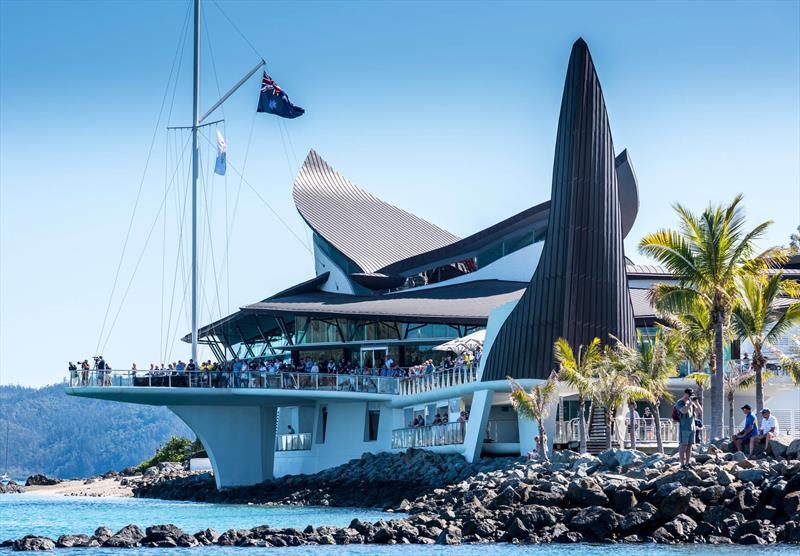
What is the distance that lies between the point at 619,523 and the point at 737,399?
820 inches

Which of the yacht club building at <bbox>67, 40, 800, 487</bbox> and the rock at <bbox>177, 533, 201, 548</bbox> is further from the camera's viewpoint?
the yacht club building at <bbox>67, 40, 800, 487</bbox>

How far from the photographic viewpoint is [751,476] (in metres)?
31.6

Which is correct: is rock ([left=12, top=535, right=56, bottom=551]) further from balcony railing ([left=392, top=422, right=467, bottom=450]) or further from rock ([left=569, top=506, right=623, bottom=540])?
balcony railing ([left=392, top=422, right=467, bottom=450])

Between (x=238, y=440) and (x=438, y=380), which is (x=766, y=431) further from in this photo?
→ (x=238, y=440)

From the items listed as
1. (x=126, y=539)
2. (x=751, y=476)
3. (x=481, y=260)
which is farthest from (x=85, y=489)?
(x=751, y=476)

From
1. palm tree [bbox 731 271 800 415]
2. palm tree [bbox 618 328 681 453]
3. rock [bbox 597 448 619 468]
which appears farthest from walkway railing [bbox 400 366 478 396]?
palm tree [bbox 731 271 800 415]

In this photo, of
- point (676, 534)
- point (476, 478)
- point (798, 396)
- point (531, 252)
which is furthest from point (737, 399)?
point (676, 534)

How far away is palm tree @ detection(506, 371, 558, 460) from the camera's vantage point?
43.2m

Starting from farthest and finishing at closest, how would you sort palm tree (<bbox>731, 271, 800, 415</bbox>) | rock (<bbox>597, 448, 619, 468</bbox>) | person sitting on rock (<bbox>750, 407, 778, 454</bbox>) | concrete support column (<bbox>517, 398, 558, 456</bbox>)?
concrete support column (<bbox>517, 398, 558, 456</bbox>)
palm tree (<bbox>731, 271, 800, 415</bbox>)
rock (<bbox>597, 448, 619, 468</bbox>)
person sitting on rock (<bbox>750, 407, 778, 454</bbox>)

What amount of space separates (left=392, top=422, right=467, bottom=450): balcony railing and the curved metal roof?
15525 millimetres

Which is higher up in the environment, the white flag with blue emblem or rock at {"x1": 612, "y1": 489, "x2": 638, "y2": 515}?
the white flag with blue emblem

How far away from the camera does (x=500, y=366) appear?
46.4 meters

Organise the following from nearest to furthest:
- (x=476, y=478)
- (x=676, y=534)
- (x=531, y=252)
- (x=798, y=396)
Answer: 1. (x=676, y=534)
2. (x=476, y=478)
3. (x=798, y=396)
4. (x=531, y=252)

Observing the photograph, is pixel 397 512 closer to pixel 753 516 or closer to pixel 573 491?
pixel 573 491
